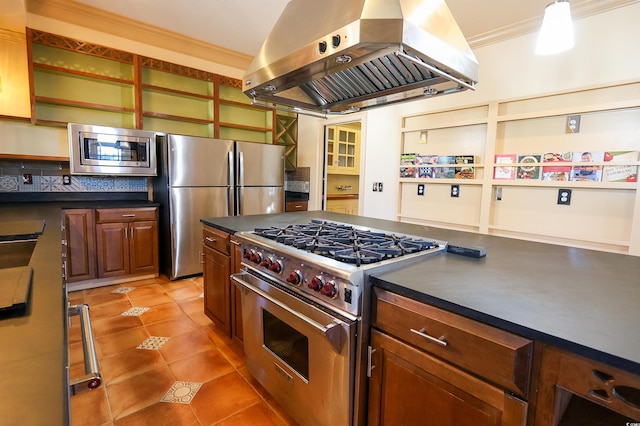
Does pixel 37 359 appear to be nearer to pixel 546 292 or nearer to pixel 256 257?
pixel 256 257

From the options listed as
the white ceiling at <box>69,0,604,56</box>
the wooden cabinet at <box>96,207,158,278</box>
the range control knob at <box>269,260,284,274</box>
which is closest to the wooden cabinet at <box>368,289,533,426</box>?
the range control knob at <box>269,260,284,274</box>

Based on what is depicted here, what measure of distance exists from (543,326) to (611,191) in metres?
2.44

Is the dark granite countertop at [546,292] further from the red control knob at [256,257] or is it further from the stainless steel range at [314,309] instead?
the red control knob at [256,257]

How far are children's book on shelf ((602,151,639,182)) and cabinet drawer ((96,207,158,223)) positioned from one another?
13.8 ft

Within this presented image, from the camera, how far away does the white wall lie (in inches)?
92.6

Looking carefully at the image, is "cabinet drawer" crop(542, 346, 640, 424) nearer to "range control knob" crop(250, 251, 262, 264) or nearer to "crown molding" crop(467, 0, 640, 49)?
"range control knob" crop(250, 251, 262, 264)

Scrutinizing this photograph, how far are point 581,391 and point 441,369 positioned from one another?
343 mm

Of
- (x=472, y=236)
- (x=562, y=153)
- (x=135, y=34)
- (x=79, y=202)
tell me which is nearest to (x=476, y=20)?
(x=562, y=153)

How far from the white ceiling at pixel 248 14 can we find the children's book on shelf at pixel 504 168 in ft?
3.77

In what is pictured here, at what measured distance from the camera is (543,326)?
2.51ft

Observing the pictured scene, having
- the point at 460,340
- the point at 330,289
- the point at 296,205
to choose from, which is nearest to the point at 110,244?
the point at 296,205

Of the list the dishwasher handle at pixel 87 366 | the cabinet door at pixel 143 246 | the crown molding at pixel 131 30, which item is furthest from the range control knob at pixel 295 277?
the crown molding at pixel 131 30

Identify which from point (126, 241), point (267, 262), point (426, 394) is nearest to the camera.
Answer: point (426, 394)

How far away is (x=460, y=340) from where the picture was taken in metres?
0.90
